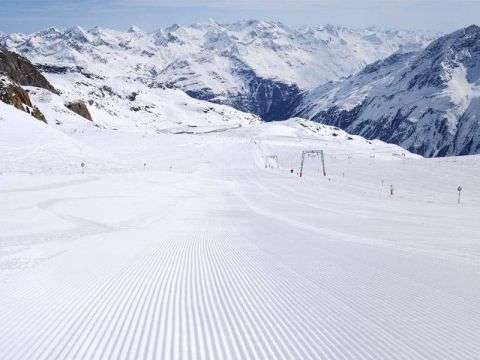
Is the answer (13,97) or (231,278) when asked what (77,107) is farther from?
(231,278)

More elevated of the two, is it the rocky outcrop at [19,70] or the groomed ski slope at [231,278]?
the rocky outcrop at [19,70]

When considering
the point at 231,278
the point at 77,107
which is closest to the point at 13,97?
the point at 231,278

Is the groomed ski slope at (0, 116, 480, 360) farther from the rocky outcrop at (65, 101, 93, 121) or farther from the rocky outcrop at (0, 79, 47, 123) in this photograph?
the rocky outcrop at (65, 101, 93, 121)

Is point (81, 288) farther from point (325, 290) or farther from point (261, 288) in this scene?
point (325, 290)

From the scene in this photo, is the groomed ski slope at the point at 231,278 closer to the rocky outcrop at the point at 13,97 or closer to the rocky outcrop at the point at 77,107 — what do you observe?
the rocky outcrop at the point at 13,97

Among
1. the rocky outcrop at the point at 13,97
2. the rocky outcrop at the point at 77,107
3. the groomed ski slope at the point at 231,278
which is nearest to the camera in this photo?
the groomed ski slope at the point at 231,278

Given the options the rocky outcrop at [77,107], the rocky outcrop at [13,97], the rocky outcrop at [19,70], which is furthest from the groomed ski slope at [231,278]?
the rocky outcrop at [77,107]
